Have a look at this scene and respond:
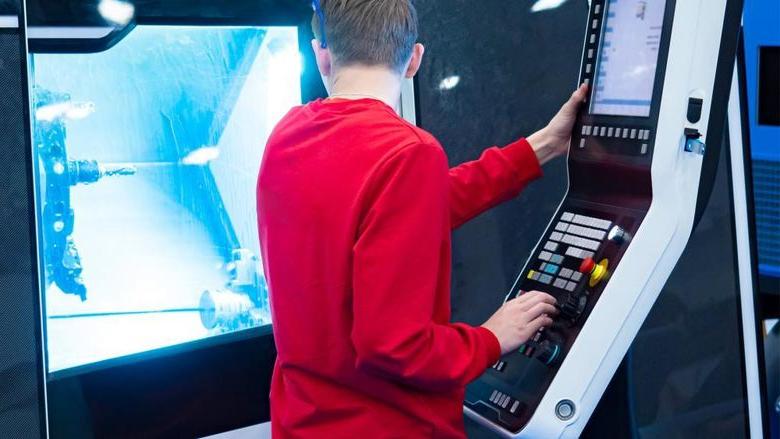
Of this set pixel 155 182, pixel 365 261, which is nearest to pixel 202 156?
pixel 155 182

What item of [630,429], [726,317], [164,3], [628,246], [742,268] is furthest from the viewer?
[726,317]

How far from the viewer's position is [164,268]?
75.4 inches

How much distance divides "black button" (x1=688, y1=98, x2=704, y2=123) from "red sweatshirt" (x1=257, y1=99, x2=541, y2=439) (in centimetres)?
41

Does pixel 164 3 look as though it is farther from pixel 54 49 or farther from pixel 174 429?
pixel 174 429

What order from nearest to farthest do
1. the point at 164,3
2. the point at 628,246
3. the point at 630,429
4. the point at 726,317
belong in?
the point at 628,246, the point at 630,429, the point at 164,3, the point at 726,317

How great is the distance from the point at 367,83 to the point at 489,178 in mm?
404

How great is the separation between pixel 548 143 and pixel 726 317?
1057 millimetres

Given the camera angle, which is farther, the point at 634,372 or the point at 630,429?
the point at 634,372

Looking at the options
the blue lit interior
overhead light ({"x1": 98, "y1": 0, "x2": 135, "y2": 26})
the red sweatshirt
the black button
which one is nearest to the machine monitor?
the black button

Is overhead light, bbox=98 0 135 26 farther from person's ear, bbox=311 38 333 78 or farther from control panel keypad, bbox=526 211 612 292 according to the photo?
control panel keypad, bbox=526 211 612 292

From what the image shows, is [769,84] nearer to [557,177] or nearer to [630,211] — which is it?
[557,177]

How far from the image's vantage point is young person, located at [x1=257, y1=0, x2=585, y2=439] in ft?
4.06

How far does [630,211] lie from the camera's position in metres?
1.48

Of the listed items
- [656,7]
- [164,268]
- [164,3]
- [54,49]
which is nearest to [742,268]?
[656,7]
